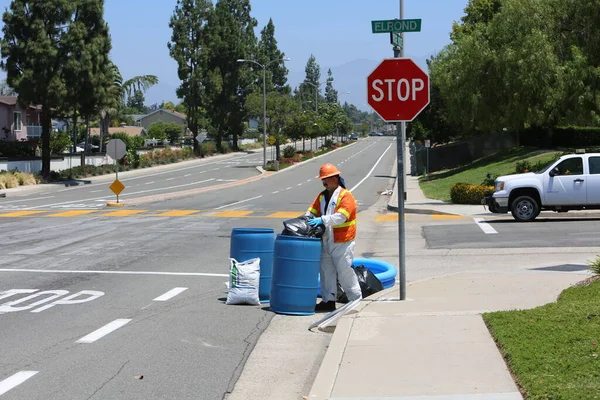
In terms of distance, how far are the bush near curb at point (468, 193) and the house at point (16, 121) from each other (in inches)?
1839

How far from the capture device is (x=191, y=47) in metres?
88.2

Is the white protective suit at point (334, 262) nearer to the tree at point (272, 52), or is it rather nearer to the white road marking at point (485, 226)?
Result: the white road marking at point (485, 226)

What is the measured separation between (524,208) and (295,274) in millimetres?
13299

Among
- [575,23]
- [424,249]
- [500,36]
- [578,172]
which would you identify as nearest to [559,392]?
[424,249]

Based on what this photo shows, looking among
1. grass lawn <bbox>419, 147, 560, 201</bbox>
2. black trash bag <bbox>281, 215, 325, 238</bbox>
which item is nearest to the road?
black trash bag <bbox>281, 215, 325, 238</bbox>

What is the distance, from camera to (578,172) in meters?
21.1

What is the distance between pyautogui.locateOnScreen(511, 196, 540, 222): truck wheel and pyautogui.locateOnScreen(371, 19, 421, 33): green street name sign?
12.6 m

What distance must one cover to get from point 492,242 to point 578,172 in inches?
203

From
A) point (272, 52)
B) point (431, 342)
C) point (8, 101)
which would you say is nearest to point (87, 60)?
point (8, 101)

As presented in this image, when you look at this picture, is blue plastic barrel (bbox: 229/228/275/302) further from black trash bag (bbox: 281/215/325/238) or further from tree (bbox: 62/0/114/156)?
tree (bbox: 62/0/114/156)

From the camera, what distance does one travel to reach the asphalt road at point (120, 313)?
7.07m

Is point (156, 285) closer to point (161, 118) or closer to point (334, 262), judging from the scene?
point (334, 262)

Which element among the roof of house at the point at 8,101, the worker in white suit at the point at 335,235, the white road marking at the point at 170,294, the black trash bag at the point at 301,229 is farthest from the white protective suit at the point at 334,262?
the roof of house at the point at 8,101

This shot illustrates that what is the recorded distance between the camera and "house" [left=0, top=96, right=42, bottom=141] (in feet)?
231
